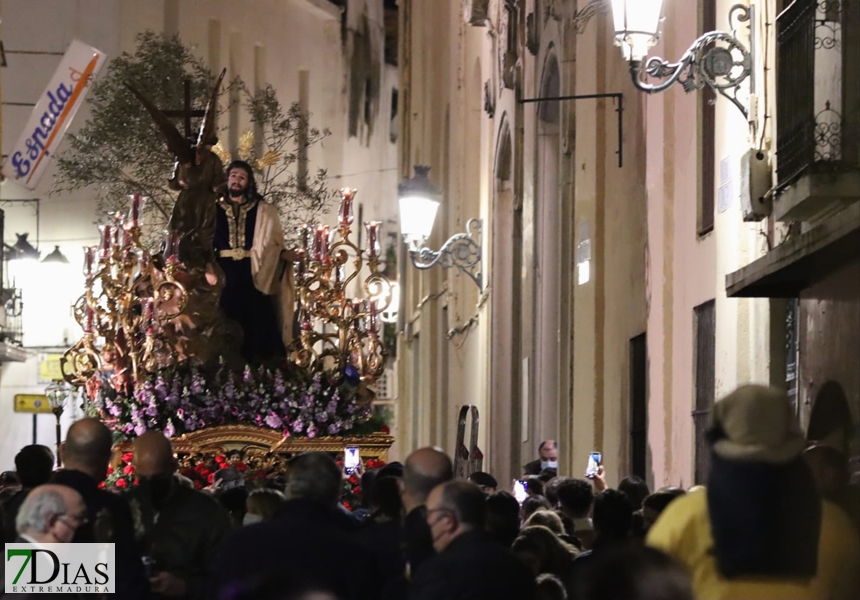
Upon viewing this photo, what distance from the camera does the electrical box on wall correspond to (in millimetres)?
10695

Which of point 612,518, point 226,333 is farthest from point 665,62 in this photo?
point 226,333

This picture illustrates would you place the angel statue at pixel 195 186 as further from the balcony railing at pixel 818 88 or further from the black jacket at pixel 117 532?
the black jacket at pixel 117 532

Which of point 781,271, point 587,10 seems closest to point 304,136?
point 587,10

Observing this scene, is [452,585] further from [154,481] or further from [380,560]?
[154,481]

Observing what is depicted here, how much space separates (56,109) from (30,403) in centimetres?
627

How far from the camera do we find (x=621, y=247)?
1644 centimetres

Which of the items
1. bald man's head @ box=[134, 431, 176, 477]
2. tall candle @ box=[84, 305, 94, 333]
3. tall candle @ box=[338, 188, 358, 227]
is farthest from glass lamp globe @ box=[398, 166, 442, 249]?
bald man's head @ box=[134, 431, 176, 477]

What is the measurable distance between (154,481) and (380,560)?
1.08 m

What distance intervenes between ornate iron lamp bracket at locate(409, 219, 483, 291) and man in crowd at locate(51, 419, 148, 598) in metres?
14.1

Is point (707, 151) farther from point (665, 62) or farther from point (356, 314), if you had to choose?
point (356, 314)

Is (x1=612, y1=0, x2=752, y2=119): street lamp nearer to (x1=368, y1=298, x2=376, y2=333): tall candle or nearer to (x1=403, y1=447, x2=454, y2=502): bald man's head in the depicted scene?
(x1=403, y1=447, x2=454, y2=502): bald man's head

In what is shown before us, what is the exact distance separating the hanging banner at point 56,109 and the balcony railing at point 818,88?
2278cm

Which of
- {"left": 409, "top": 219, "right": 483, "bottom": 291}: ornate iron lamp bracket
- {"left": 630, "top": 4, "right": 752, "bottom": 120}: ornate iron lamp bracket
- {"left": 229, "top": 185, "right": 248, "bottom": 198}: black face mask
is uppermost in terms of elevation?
{"left": 630, "top": 4, "right": 752, "bottom": 120}: ornate iron lamp bracket

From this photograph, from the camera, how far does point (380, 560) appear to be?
681 cm
